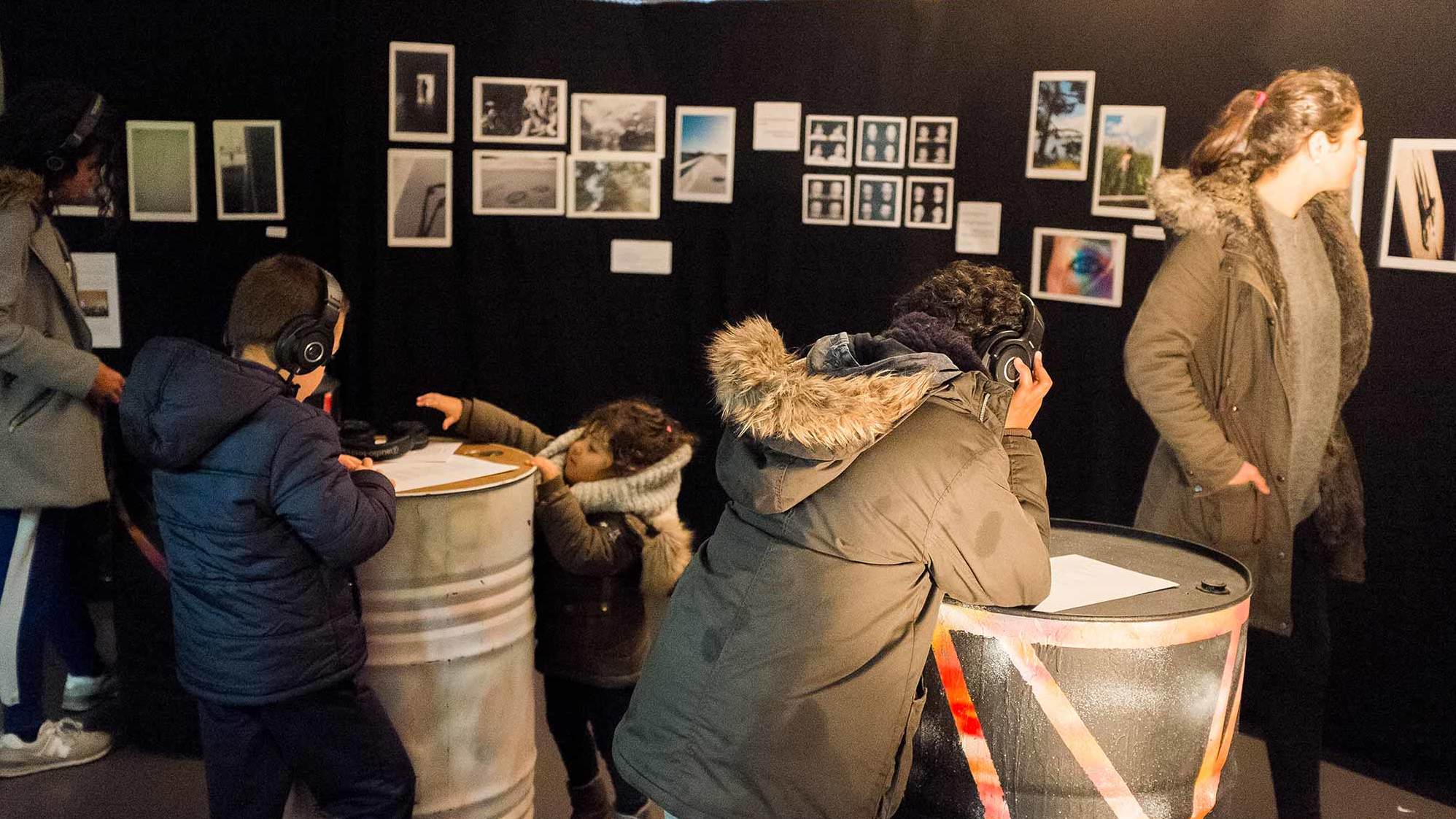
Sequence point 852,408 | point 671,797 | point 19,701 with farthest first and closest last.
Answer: point 19,701 < point 671,797 < point 852,408

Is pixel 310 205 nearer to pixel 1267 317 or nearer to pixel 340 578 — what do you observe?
pixel 340 578

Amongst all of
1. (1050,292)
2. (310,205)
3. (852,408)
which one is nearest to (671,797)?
(852,408)

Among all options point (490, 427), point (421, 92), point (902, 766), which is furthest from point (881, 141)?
point (902, 766)

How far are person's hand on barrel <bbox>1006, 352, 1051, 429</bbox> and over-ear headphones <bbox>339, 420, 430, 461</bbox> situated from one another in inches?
62.1

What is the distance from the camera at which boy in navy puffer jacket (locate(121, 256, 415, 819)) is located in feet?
8.69

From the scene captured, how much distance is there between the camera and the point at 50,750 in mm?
3914

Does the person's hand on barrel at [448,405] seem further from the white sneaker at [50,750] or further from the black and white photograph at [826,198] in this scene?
the black and white photograph at [826,198]

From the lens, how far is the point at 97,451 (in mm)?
3898

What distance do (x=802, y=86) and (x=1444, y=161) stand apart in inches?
88.1

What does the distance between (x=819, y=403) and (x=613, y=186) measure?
10.9ft

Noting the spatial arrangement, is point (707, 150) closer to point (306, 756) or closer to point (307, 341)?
point (307, 341)

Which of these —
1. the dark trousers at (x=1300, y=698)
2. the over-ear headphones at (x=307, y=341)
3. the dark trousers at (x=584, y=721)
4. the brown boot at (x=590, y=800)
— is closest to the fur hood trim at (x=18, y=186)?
the over-ear headphones at (x=307, y=341)

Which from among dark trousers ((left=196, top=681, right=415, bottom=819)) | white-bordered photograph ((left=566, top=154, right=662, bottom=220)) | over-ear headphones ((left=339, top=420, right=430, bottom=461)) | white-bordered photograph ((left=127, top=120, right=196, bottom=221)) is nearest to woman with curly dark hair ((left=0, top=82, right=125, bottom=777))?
over-ear headphones ((left=339, top=420, right=430, bottom=461))

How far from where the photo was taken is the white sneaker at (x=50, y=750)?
12.7 feet
